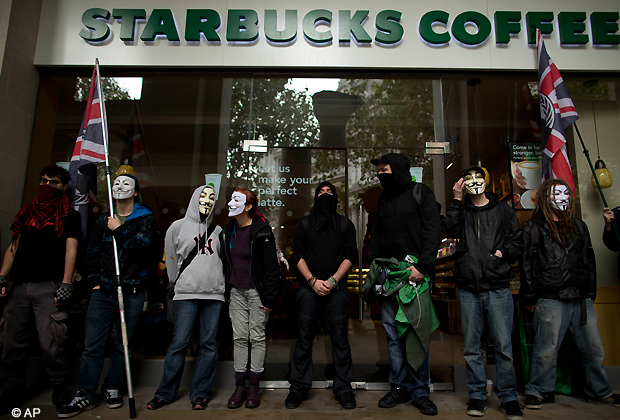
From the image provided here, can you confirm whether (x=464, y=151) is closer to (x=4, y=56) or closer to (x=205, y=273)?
(x=205, y=273)

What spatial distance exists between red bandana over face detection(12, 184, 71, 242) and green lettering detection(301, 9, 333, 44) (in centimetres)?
352

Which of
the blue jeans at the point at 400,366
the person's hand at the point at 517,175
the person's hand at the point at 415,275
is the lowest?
the blue jeans at the point at 400,366

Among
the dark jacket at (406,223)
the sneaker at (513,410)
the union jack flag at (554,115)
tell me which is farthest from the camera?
the union jack flag at (554,115)

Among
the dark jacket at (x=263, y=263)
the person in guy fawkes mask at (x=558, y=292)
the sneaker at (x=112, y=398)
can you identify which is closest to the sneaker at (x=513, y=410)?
the person in guy fawkes mask at (x=558, y=292)

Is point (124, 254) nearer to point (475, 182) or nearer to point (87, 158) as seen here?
point (87, 158)

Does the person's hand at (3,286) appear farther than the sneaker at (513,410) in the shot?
Yes

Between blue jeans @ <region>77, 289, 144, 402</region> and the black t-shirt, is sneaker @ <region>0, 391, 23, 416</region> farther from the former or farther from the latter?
the black t-shirt

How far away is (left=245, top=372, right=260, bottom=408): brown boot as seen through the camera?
3783 mm

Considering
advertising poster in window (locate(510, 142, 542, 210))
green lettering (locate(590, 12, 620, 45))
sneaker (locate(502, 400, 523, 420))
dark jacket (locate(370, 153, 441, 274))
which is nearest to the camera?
sneaker (locate(502, 400, 523, 420))

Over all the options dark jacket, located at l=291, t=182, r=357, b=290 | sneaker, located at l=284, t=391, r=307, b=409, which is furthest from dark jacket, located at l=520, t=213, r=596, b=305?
sneaker, located at l=284, t=391, r=307, b=409

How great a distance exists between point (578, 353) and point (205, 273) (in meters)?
3.89

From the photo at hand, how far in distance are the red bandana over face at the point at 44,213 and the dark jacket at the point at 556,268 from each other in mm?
4562

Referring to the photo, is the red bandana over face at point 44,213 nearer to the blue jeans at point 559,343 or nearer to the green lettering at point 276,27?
the green lettering at point 276,27

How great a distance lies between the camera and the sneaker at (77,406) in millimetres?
3513
